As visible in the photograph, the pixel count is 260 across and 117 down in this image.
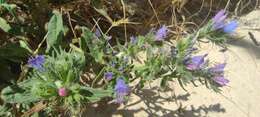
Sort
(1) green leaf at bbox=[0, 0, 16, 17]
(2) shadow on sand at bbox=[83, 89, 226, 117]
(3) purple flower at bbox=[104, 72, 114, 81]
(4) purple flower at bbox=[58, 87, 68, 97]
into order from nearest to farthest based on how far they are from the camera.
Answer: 1. (4) purple flower at bbox=[58, 87, 68, 97]
2. (3) purple flower at bbox=[104, 72, 114, 81]
3. (1) green leaf at bbox=[0, 0, 16, 17]
4. (2) shadow on sand at bbox=[83, 89, 226, 117]

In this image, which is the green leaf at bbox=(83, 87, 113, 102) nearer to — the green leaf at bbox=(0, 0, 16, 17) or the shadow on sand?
the shadow on sand

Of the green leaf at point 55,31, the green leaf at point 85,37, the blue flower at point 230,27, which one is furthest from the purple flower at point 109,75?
the blue flower at point 230,27

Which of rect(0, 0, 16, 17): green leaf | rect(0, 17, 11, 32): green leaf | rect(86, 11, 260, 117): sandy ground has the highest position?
rect(0, 0, 16, 17): green leaf

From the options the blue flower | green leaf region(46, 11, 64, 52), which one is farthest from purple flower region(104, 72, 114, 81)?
the blue flower

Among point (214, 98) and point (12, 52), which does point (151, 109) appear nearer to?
point (214, 98)

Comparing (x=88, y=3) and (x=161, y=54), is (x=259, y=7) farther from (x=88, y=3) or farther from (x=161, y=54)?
(x=161, y=54)

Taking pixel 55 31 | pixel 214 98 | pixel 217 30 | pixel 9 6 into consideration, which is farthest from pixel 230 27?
pixel 9 6
